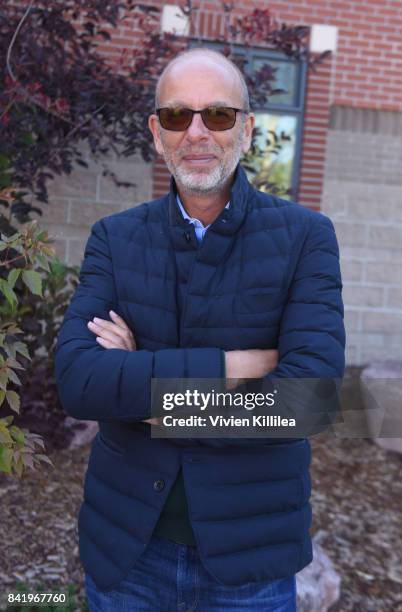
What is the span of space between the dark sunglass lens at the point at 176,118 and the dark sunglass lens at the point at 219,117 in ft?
0.17

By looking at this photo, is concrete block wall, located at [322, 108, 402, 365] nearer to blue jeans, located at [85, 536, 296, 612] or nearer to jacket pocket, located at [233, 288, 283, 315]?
jacket pocket, located at [233, 288, 283, 315]

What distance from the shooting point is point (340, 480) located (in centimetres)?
486

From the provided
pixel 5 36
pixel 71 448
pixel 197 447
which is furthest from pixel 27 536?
pixel 5 36

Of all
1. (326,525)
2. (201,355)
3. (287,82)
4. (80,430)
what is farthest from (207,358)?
(287,82)

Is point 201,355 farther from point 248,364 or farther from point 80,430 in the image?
point 80,430

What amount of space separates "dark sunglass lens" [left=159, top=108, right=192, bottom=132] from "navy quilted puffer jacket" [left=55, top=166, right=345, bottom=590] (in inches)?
7.3

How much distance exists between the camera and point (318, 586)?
3211 mm

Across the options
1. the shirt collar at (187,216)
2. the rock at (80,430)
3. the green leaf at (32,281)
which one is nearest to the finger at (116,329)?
the green leaf at (32,281)

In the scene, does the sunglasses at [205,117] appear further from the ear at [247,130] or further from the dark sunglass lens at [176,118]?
the ear at [247,130]

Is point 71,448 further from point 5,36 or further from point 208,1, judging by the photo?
point 208,1

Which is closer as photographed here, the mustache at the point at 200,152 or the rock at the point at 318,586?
the mustache at the point at 200,152

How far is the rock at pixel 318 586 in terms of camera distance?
3105 millimetres

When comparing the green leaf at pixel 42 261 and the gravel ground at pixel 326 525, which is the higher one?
the green leaf at pixel 42 261

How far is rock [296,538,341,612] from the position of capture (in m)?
3.11
